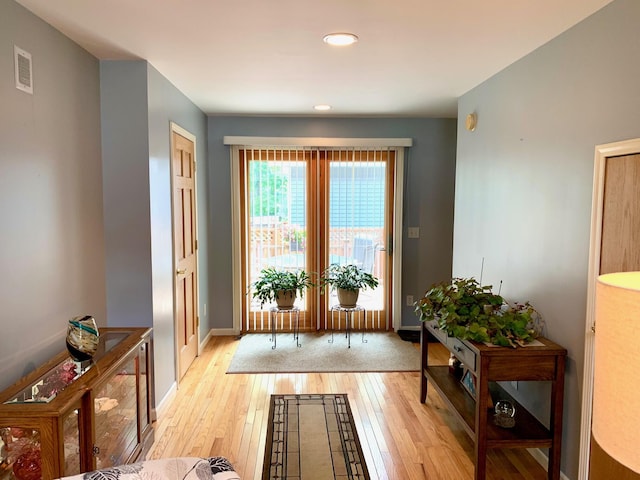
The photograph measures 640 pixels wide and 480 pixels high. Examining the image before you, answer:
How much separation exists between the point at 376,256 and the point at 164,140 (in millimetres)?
2708

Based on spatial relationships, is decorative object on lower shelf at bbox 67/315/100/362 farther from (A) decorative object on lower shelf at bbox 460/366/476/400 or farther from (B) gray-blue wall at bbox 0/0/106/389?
(A) decorative object on lower shelf at bbox 460/366/476/400

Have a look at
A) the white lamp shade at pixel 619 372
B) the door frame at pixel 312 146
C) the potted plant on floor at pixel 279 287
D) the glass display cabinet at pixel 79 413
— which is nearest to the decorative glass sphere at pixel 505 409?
the white lamp shade at pixel 619 372

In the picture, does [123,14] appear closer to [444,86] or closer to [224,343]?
[444,86]

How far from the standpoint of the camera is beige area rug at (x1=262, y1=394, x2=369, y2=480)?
97.8 inches

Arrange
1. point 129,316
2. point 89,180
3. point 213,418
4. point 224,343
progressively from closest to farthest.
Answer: point 89,180
point 129,316
point 213,418
point 224,343

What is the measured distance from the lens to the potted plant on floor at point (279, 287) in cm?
454

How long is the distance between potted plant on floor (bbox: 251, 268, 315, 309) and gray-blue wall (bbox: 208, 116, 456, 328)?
1.77ft

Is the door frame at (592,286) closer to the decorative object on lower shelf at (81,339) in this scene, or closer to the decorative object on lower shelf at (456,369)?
the decorative object on lower shelf at (456,369)

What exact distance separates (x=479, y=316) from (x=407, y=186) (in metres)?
2.65

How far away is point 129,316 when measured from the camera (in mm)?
2898

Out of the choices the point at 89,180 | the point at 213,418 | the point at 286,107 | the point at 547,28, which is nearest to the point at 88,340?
the point at 89,180

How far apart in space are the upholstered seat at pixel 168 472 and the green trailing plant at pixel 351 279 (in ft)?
10.8

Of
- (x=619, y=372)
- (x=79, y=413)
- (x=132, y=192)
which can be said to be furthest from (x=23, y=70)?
(x=619, y=372)

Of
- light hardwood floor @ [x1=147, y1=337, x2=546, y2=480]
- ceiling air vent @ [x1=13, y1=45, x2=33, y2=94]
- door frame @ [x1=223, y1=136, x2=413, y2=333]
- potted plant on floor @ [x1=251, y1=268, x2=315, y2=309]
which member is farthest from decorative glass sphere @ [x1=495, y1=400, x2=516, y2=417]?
ceiling air vent @ [x1=13, y1=45, x2=33, y2=94]
